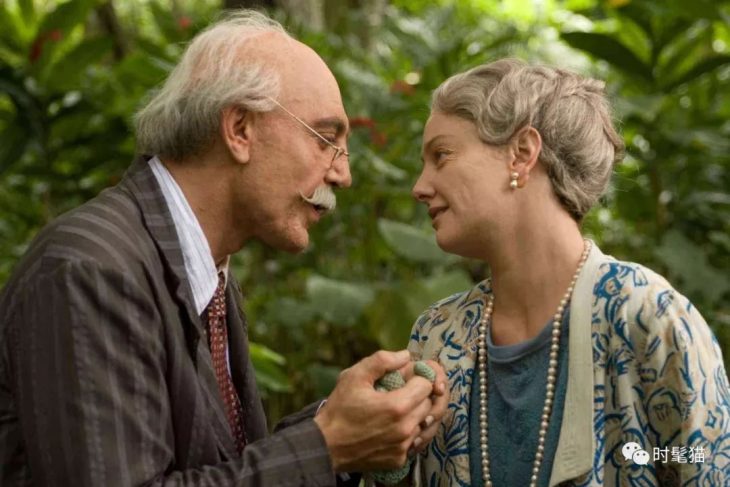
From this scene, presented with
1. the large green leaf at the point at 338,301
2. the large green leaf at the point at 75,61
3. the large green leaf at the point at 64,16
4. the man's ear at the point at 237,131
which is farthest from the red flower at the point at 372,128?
the man's ear at the point at 237,131

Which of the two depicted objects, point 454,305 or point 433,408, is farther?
point 454,305

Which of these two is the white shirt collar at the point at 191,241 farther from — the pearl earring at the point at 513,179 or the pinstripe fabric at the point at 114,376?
the pearl earring at the point at 513,179

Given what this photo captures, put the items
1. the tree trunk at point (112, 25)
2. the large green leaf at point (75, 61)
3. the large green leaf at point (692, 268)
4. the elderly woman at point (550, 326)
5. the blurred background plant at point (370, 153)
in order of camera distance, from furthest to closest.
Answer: the tree trunk at point (112, 25), the large green leaf at point (75, 61), the blurred background plant at point (370, 153), the large green leaf at point (692, 268), the elderly woman at point (550, 326)

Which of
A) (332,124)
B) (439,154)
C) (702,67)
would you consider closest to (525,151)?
(439,154)

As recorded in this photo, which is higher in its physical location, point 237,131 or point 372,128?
point 237,131

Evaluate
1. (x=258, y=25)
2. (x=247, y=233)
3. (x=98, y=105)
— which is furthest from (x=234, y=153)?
(x=98, y=105)

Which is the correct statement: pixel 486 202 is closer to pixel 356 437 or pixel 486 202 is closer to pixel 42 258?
pixel 356 437

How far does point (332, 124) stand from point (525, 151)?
462 mm

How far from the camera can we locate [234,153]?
2.06 m

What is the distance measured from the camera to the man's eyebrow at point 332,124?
2141 millimetres

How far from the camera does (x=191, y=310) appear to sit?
192cm

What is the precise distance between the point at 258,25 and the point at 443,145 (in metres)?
0.54

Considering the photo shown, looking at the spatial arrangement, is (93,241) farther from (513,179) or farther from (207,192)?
(513,179)

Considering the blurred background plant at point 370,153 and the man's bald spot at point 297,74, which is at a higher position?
the man's bald spot at point 297,74
